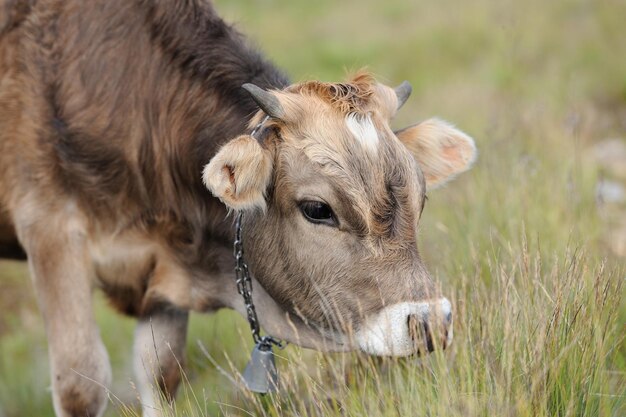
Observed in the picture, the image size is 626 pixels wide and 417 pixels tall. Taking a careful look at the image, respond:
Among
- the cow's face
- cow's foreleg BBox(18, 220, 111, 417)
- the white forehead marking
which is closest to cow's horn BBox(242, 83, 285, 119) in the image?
the cow's face

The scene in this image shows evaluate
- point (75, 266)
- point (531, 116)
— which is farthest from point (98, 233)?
point (531, 116)

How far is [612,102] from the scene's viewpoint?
26.5 feet

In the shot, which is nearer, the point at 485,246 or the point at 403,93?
the point at 403,93

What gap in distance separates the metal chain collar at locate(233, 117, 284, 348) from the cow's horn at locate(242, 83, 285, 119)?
473 mm

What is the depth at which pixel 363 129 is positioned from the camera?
12.0 feet

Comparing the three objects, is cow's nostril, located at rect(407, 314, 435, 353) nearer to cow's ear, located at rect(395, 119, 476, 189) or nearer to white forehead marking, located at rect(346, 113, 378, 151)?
white forehead marking, located at rect(346, 113, 378, 151)

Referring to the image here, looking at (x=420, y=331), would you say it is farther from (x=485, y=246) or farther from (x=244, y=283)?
(x=485, y=246)

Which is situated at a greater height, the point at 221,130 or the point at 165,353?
the point at 221,130

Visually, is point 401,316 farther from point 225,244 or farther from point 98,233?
point 98,233

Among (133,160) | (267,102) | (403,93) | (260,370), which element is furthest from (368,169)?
(133,160)

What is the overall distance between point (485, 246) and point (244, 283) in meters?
1.56

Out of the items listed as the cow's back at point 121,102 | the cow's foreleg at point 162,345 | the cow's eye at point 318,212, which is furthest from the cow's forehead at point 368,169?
the cow's foreleg at point 162,345

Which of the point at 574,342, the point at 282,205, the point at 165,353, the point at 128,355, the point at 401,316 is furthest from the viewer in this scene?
the point at 128,355

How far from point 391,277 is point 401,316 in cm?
17
